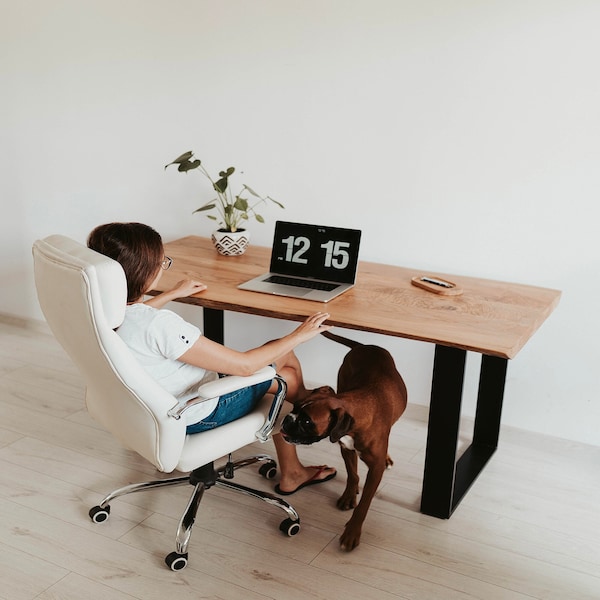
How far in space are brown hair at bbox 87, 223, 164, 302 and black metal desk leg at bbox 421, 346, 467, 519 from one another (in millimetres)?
900

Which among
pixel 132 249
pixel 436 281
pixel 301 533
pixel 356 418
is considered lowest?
pixel 301 533

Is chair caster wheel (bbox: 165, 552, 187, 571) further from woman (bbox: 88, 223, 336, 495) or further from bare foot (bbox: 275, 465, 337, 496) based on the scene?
bare foot (bbox: 275, 465, 337, 496)

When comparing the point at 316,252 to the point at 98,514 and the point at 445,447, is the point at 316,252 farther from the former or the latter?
the point at 98,514

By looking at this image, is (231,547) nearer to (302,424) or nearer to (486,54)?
(302,424)

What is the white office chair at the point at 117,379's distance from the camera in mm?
1889

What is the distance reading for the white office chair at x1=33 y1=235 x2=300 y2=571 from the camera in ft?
6.20


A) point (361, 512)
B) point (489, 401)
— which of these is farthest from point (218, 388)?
point (489, 401)

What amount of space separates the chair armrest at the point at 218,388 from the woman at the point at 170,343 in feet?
0.14

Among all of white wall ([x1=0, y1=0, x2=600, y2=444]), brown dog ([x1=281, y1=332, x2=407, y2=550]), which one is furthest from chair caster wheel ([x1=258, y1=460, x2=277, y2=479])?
white wall ([x1=0, y1=0, x2=600, y2=444])

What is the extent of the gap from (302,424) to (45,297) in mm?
769

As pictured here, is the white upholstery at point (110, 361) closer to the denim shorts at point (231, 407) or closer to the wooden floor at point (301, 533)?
the denim shorts at point (231, 407)

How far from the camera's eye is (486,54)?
2783mm

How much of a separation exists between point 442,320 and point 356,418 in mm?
407

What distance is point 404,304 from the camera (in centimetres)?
253
